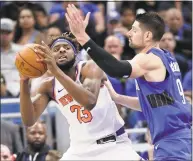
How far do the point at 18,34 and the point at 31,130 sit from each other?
2.80 meters

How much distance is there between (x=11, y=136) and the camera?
10.8 meters

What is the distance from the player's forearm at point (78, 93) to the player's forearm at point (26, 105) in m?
0.60

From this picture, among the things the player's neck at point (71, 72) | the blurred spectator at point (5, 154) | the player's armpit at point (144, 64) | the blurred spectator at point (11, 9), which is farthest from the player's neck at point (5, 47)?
the player's armpit at point (144, 64)

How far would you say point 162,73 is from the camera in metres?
6.99

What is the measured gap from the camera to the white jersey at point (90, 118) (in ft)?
25.4

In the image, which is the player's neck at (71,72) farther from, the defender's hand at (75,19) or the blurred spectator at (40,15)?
the blurred spectator at (40,15)

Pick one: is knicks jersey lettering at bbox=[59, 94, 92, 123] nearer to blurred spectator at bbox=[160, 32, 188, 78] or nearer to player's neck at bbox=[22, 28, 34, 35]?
blurred spectator at bbox=[160, 32, 188, 78]

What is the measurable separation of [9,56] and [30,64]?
4.96 metres

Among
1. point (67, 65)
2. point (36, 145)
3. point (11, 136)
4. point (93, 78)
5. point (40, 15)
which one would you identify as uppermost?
point (40, 15)

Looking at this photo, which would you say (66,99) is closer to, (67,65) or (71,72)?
(71,72)

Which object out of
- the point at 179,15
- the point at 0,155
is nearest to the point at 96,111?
the point at 0,155

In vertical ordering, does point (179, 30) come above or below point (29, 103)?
above

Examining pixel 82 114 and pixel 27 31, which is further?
pixel 27 31

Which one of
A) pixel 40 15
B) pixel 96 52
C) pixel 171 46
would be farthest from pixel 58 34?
pixel 96 52
